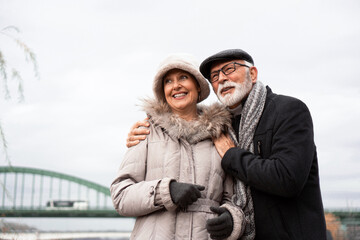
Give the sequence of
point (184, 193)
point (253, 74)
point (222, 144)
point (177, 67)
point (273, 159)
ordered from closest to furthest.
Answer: point (184, 193) < point (273, 159) < point (222, 144) < point (177, 67) < point (253, 74)

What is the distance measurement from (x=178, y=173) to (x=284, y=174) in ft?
2.44

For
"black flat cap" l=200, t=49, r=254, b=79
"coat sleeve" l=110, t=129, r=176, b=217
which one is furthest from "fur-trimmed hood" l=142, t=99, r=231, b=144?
"black flat cap" l=200, t=49, r=254, b=79

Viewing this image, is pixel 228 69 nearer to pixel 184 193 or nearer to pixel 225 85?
pixel 225 85

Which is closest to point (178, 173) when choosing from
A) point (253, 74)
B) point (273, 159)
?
point (273, 159)

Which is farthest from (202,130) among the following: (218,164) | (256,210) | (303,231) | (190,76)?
(303,231)

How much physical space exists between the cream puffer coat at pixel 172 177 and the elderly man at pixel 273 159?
0.11 meters

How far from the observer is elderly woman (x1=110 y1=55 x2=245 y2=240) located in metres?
2.74

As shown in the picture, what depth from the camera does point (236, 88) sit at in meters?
3.20

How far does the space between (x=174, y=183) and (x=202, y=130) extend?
529mm

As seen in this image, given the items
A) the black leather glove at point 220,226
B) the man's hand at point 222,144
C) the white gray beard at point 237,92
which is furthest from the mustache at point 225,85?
the black leather glove at point 220,226

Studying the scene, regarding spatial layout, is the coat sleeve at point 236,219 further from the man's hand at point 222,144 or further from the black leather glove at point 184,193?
the man's hand at point 222,144

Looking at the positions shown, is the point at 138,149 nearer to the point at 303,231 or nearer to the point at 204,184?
the point at 204,184

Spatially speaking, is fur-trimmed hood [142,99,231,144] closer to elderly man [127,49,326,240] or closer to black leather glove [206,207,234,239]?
elderly man [127,49,326,240]

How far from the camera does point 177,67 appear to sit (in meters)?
3.16
